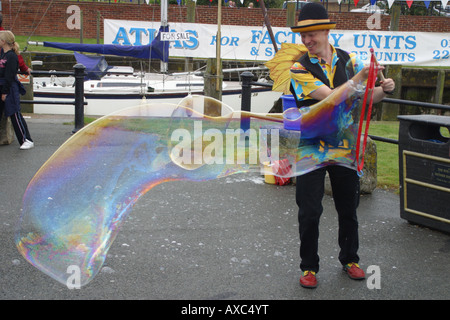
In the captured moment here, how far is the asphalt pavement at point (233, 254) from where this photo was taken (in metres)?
4.08

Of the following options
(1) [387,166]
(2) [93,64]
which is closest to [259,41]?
(2) [93,64]

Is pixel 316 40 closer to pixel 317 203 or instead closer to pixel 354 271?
pixel 317 203

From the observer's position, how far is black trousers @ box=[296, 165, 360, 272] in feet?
13.0

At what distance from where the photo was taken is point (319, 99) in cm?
375

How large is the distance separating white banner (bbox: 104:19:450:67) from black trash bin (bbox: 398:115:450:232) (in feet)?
25.9

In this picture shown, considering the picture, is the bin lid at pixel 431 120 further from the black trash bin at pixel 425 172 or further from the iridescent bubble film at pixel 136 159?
the iridescent bubble film at pixel 136 159

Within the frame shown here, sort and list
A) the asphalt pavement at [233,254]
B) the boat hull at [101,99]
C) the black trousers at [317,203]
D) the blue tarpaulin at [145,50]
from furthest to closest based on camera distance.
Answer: the boat hull at [101,99] → the blue tarpaulin at [145,50] → the asphalt pavement at [233,254] → the black trousers at [317,203]

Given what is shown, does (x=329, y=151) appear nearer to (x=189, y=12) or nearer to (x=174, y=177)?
(x=174, y=177)

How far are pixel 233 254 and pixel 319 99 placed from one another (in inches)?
67.7

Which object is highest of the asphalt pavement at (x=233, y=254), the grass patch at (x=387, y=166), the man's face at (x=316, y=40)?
the man's face at (x=316, y=40)

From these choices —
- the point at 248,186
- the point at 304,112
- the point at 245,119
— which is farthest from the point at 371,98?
the point at 248,186

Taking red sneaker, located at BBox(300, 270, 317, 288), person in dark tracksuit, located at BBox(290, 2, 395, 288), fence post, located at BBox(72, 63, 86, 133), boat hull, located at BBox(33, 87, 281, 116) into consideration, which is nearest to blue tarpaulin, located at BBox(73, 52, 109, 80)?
boat hull, located at BBox(33, 87, 281, 116)

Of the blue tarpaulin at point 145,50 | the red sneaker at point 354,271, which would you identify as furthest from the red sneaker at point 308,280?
the blue tarpaulin at point 145,50

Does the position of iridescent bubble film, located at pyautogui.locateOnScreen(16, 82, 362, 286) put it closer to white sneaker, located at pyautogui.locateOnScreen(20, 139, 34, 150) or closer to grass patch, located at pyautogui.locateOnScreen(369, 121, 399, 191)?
grass patch, located at pyautogui.locateOnScreen(369, 121, 399, 191)
